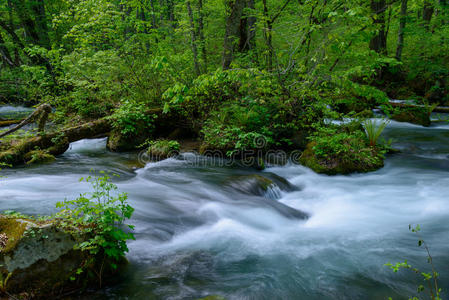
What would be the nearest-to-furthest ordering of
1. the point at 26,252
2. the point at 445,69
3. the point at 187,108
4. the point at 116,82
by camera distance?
1. the point at 26,252
2. the point at 187,108
3. the point at 116,82
4. the point at 445,69

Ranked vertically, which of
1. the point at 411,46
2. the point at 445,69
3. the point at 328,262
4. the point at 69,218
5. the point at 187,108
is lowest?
the point at 328,262

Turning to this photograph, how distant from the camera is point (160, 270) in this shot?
120 inches

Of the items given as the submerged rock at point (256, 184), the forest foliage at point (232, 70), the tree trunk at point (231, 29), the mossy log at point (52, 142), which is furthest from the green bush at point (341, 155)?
the mossy log at point (52, 142)

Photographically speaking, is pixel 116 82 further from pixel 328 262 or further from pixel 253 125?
pixel 328 262

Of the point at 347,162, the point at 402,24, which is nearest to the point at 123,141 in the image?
the point at 347,162

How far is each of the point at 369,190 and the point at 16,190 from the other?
266 inches

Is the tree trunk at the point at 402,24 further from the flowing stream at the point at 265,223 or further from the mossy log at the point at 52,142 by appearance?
the mossy log at the point at 52,142

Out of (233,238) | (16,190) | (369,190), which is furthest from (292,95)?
(16,190)

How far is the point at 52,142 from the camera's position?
7.24 meters

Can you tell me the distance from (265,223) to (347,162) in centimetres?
299

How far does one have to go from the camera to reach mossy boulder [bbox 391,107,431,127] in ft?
31.1

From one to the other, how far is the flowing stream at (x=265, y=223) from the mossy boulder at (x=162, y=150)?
0.30 m

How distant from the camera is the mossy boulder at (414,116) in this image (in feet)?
31.1

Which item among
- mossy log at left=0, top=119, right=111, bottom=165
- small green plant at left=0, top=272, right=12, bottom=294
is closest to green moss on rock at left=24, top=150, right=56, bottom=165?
mossy log at left=0, top=119, right=111, bottom=165
